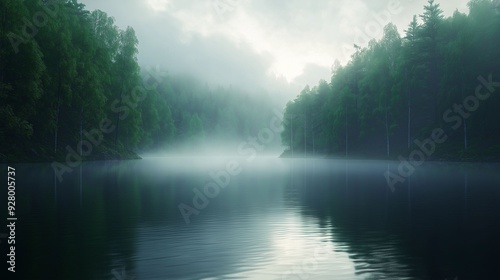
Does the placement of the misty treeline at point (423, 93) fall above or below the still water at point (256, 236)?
above

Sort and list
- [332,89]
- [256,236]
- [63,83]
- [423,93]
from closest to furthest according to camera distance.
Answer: [256,236] → [63,83] → [423,93] → [332,89]

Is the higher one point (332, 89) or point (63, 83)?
point (332, 89)

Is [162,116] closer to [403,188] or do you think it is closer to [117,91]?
[117,91]

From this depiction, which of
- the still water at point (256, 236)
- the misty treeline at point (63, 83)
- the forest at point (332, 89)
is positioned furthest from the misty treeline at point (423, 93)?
the still water at point (256, 236)

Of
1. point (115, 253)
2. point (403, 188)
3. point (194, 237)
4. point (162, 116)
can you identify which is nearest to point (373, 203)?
point (403, 188)

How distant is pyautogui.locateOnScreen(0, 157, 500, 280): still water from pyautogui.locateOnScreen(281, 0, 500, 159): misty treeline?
143 feet

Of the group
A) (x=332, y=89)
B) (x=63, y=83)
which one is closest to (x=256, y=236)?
(x=63, y=83)

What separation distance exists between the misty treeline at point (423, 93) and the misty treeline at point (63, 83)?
42.0 m

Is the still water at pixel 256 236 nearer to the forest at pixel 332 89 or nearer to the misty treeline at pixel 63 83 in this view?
the misty treeline at pixel 63 83

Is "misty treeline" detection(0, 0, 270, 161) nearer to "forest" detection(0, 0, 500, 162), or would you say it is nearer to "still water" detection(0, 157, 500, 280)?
"forest" detection(0, 0, 500, 162)

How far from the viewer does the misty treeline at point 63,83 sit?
50719mm

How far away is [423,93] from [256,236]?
74791 mm

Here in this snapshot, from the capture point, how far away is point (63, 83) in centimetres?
6134

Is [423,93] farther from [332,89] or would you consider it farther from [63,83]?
A: [63,83]
